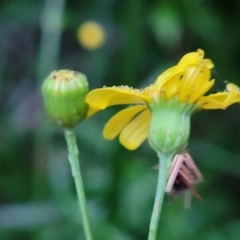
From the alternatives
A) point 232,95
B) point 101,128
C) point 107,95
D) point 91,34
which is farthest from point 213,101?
point 91,34

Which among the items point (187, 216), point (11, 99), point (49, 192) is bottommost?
point (187, 216)

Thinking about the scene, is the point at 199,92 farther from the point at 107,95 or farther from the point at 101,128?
the point at 101,128

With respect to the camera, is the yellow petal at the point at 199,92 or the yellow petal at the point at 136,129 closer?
the yellow petal at the point at 199,92

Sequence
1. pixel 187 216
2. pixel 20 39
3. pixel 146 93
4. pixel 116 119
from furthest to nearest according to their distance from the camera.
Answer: pixel 20 39
pixel 187 216
pixel 116 119
pixel 146 93

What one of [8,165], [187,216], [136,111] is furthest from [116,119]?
[8,165]

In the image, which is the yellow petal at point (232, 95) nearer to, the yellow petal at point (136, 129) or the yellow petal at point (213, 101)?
the yellow petal at point (213, 101)

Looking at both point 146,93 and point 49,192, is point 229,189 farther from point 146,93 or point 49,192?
point 146,93

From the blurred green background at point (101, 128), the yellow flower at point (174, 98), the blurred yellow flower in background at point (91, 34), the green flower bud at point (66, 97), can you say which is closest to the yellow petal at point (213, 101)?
the yellow flower at point (174, 98)
